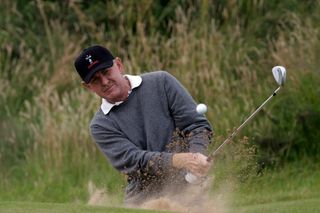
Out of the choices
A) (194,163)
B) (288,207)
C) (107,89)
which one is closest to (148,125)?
(107,89)

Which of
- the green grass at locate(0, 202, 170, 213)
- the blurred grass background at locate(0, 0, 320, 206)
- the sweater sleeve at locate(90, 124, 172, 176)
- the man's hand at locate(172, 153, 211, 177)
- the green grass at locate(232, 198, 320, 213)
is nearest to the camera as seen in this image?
the green grass at locate(0, 202, 170, 213)

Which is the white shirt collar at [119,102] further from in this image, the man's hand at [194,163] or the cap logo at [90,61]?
the man's hand at [194,163]

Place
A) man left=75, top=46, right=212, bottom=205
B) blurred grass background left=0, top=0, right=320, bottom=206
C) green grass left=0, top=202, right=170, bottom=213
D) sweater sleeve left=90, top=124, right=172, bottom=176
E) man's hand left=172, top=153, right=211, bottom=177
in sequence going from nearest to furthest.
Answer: green grass left=0, top=202, right=170, bottom=213
man's hand left=172, top=153, right=211, bottom=177
sweater sleeve left=90, top=124, right=172, bottom=176
man left=75, top=46, right=212, bottom=205
blurred grass background left=0, top=0, right=320, bottom=206

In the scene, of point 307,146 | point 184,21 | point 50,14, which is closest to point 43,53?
point 50,14

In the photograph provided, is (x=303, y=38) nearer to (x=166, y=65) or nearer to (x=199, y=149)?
(x=166, y=65)

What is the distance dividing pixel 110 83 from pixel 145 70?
6.22m

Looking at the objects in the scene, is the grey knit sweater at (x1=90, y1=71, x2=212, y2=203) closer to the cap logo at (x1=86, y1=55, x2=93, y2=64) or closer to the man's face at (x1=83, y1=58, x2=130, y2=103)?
the man's face at (x1=83, y1=58, x2=130, y2=103)

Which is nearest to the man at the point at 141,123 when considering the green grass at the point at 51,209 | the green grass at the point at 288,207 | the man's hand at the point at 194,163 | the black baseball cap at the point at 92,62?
the black baseball cap at the point at 92,62

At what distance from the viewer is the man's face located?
7734 millimetres

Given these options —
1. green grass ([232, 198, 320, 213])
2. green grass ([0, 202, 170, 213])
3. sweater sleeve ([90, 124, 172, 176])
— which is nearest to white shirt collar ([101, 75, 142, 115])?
sweater sleeve ([90, 124, 172, 176])

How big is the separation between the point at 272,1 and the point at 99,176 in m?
4.36

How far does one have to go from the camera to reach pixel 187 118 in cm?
779

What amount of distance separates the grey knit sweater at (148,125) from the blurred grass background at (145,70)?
282cm

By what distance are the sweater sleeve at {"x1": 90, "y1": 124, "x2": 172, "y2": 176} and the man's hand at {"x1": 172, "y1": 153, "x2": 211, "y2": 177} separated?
0.33ft
